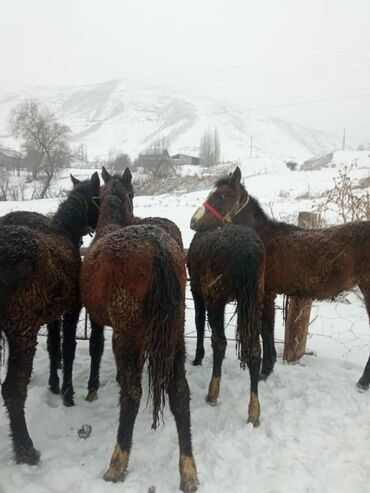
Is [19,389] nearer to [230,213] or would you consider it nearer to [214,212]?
[214,212]

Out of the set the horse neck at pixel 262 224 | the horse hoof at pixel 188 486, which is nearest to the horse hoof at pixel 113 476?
the horse hoof at pixel 188 486

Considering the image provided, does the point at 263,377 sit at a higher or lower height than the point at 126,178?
lower

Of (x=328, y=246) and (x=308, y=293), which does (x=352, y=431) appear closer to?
(x=308, y=293)

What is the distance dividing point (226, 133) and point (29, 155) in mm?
97208

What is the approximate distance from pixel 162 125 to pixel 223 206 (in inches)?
5430

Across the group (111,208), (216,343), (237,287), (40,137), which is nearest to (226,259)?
(237,287)

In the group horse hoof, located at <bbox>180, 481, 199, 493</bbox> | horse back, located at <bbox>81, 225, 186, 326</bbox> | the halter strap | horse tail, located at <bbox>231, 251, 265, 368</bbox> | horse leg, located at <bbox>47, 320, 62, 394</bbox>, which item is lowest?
horse hoof, located at <bbox>180, 481, 199, 493</bbox>

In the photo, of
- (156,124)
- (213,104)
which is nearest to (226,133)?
(156,124)

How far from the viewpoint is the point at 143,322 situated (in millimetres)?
2400

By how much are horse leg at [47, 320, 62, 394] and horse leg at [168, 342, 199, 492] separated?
1.71 m

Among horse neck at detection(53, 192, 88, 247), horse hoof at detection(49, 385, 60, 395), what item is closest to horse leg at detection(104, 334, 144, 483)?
horse hoof at detection(49, 385, 60, 395)

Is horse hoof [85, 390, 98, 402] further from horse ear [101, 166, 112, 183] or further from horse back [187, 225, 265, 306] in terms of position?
horse ear [101, 166, 112, 183]

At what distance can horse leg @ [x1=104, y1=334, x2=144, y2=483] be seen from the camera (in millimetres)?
2420

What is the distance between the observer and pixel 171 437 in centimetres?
298
